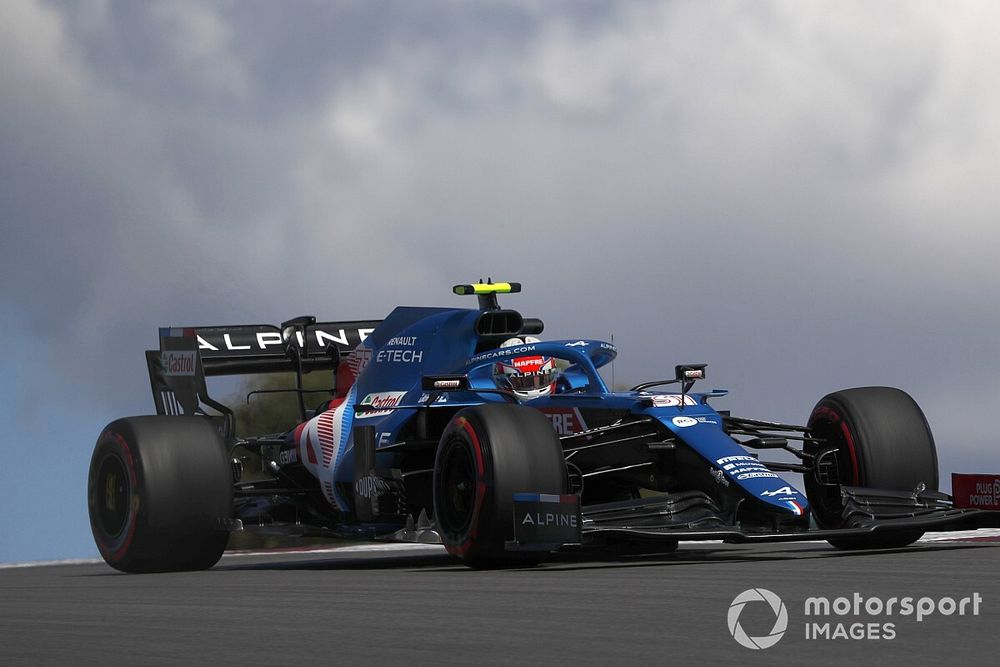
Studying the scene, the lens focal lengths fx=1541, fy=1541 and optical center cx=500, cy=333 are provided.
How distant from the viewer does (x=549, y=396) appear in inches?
489

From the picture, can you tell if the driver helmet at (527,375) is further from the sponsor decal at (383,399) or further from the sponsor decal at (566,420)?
the sponsor decal at (383,399)

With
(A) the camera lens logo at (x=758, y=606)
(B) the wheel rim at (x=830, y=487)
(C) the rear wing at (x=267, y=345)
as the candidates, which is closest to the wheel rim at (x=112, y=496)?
(C) the rear wing at (x=267, y=345)

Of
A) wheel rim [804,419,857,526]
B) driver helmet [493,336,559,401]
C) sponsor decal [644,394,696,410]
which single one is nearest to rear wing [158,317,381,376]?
driver helmet [493,336,559,401]

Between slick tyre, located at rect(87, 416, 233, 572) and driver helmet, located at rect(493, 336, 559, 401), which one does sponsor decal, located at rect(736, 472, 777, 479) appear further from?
slick tyre, located at rect(87, 416, 233, 572)

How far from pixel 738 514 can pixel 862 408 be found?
188 centimetres

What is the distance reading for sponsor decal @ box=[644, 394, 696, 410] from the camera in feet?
38.7

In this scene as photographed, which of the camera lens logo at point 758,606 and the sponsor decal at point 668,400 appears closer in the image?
the camera lens logo at point 758,606

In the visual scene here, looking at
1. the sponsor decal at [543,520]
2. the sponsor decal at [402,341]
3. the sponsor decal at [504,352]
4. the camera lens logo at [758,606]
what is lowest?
the camera lens logo at [758,606]

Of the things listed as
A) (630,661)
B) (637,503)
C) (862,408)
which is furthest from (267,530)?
(630,661)

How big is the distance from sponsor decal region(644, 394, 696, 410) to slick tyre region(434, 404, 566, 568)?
1285mm

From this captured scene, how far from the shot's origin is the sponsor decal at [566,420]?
481 inches

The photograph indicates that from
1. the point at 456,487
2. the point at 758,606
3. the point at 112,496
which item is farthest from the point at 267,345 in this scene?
the point at 758,606

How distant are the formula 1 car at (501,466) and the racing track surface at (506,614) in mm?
363

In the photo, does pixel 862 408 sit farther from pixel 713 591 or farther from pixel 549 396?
pixel 713 591
